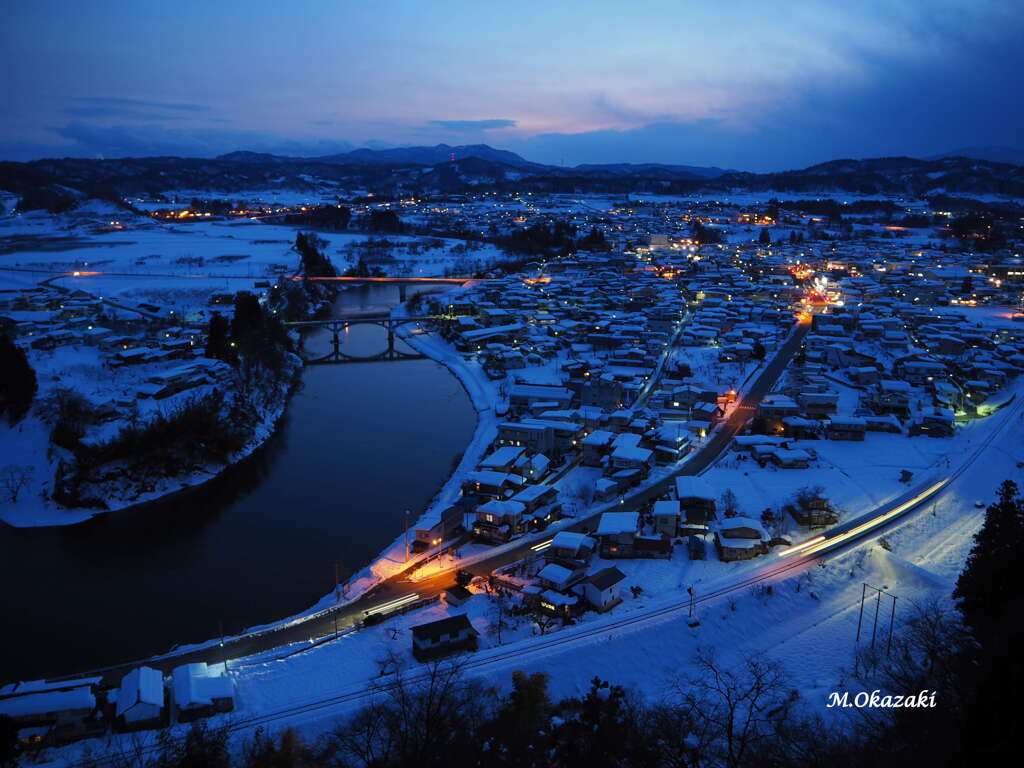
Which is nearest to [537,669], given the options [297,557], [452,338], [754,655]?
[754,655]

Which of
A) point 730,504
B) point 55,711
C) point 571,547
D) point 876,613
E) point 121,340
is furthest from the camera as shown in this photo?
point 121,340

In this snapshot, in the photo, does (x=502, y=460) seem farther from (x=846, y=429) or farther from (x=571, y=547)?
(x=846, y=429)

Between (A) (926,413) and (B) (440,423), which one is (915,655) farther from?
(B) (440,423)

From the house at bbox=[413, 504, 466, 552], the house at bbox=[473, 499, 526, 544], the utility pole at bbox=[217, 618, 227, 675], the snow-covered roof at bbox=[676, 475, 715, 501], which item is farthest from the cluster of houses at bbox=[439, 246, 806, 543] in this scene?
the utility pole at bbox=[217, 618, 227, 675]

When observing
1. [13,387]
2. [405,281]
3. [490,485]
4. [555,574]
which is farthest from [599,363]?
[405,281]

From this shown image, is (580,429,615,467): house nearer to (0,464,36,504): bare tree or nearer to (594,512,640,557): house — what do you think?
(594,512,640,557): house

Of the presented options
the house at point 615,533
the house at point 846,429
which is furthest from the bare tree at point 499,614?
the house at point 846,429
